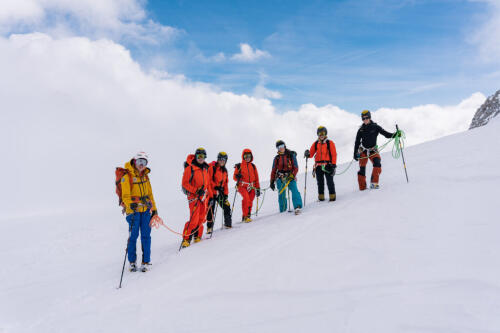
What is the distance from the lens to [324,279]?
386 cm

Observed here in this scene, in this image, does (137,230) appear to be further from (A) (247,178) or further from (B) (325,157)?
(B) (325,157)

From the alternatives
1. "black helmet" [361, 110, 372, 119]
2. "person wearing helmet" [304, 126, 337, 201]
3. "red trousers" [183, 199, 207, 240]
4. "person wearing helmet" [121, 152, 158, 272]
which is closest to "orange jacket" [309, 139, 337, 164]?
"person wearing helmet" [304, 126, 337, 201]

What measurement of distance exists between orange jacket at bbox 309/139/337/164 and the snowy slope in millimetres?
1536

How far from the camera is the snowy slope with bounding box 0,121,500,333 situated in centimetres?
306

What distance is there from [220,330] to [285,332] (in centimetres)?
78

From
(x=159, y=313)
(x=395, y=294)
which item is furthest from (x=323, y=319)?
(x=159, y=313)

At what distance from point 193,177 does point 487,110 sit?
55.4m

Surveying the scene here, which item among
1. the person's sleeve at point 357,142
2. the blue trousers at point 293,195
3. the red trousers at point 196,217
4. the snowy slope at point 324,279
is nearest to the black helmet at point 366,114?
the person's sleeve at point 357,142

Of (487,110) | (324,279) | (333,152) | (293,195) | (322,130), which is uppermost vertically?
(487,110)

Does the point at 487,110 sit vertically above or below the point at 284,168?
above

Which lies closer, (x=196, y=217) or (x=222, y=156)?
(x=196, y=217)

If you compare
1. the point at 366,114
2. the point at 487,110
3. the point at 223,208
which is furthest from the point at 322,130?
the point at 487,110

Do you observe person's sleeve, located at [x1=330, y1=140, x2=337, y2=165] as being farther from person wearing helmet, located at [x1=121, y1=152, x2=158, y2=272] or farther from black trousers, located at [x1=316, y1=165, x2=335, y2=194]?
person wearing helmet, located at [x1=121, y1=152, x2=158, y2=272]

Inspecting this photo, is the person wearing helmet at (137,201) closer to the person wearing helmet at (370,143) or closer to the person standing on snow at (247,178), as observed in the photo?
the person standing on snow at (247,178)
